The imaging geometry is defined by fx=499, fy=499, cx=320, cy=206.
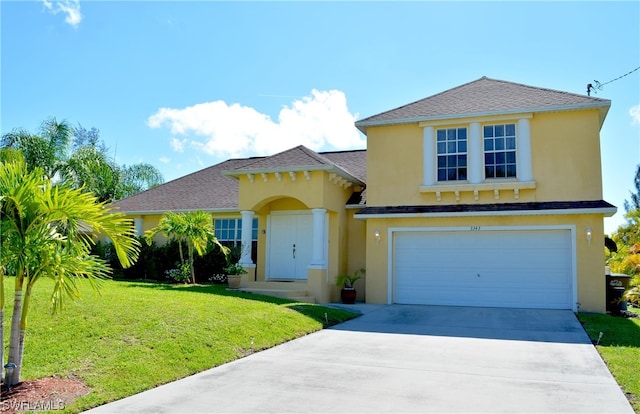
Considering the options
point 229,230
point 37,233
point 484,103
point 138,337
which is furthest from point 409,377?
point 229,230

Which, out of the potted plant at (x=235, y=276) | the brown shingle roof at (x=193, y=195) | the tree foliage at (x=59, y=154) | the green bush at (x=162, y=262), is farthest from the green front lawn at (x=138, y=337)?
the tree foliage at (x=59, y=154)

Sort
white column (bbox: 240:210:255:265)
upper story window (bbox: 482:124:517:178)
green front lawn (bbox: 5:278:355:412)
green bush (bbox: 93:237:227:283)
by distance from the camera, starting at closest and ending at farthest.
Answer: green front lawn (bbox: 5:278:355:412) → upper story window (bbox: 482:124:517:178) → white column (bbox: 240:210:255:265) → green bush (bbox: 93:237:227:283)

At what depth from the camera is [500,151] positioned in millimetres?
15406

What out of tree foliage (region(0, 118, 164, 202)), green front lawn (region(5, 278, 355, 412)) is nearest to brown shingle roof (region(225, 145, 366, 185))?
green front lawn (region(5, 278, 355, 412))

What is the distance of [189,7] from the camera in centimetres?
1259

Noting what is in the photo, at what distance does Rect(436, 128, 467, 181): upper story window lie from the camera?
51.6 ft

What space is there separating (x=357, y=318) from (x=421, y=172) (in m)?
5.65

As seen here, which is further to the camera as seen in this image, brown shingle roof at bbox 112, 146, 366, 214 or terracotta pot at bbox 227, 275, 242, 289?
brown shingle roof at bbox 112, 146, 366, 214

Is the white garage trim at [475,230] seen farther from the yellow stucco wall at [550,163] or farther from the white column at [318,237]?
the white column at [318,237]

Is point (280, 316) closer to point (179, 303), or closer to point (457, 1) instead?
point (179, 303)

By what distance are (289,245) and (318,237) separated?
230cm

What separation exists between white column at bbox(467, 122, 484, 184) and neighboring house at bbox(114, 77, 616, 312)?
32mm

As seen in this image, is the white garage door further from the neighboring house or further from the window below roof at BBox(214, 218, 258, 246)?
the window below roof at BBox(214, 218, 258, 246)

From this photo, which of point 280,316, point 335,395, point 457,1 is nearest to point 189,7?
point 457,1
